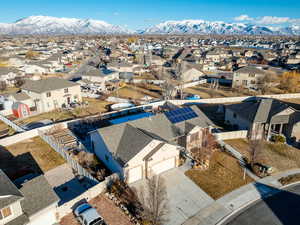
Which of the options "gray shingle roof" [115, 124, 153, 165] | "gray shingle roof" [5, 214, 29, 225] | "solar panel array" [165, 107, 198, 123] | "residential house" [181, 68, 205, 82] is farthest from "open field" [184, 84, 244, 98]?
"gray shingle roof" [5, 214, 29, 225]

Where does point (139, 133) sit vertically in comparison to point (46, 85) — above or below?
below

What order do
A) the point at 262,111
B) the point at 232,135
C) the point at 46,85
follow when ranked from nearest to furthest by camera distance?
the point at 232,135
the point at 262,111
the point at 46,85

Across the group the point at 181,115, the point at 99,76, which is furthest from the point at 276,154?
the point at 99,76

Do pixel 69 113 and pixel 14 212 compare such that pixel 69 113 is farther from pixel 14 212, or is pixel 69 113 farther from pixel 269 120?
pixel 269 120

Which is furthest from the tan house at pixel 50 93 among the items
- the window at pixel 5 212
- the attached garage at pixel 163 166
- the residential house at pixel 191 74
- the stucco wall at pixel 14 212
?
the residential house at pixel 191 74

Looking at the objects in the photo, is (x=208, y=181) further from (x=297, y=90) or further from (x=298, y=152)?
(x=297, y=90)

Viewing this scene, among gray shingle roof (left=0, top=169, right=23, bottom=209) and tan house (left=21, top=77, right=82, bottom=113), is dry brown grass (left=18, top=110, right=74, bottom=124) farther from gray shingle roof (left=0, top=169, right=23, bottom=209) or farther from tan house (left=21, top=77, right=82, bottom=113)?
gray shingle roof (left=0, top=169, right=23, bottom=209)
